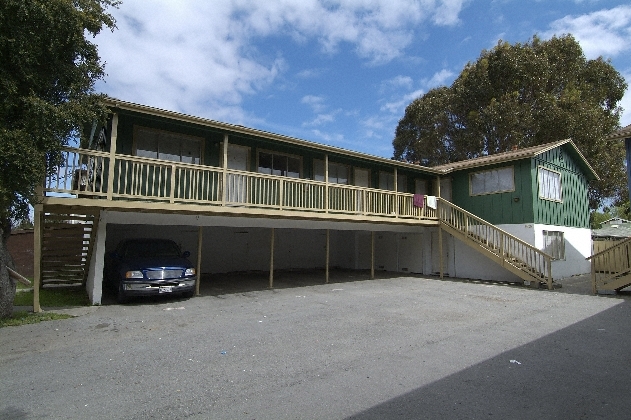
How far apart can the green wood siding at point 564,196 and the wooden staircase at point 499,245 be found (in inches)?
70.4

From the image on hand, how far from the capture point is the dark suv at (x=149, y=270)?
9469mm

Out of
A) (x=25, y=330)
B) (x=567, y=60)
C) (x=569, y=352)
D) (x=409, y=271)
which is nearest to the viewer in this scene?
(x=569, y=352)

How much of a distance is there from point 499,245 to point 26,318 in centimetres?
1508

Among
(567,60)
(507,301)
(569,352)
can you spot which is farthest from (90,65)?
(567,60)

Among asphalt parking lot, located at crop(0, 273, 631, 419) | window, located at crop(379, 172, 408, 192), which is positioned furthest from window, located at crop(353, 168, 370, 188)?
asphalt parking lot, located at crop(0, 273, 631, 419)

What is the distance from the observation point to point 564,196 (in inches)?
681

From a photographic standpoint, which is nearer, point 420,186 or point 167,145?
point 167,145

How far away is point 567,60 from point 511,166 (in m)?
15.5

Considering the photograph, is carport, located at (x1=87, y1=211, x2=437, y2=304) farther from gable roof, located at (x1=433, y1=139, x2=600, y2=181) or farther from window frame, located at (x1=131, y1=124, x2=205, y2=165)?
gable roof, located at (x1=433, y1=139, x2=600, y2=181)

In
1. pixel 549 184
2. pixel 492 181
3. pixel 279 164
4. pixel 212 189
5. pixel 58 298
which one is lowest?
pixel 58 298

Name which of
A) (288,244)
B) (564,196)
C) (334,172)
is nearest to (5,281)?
(334,172)

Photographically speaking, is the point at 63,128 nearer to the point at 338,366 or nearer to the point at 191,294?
the point at 191,294

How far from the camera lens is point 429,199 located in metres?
16.1

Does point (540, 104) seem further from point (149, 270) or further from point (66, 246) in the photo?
point (66, 246)
